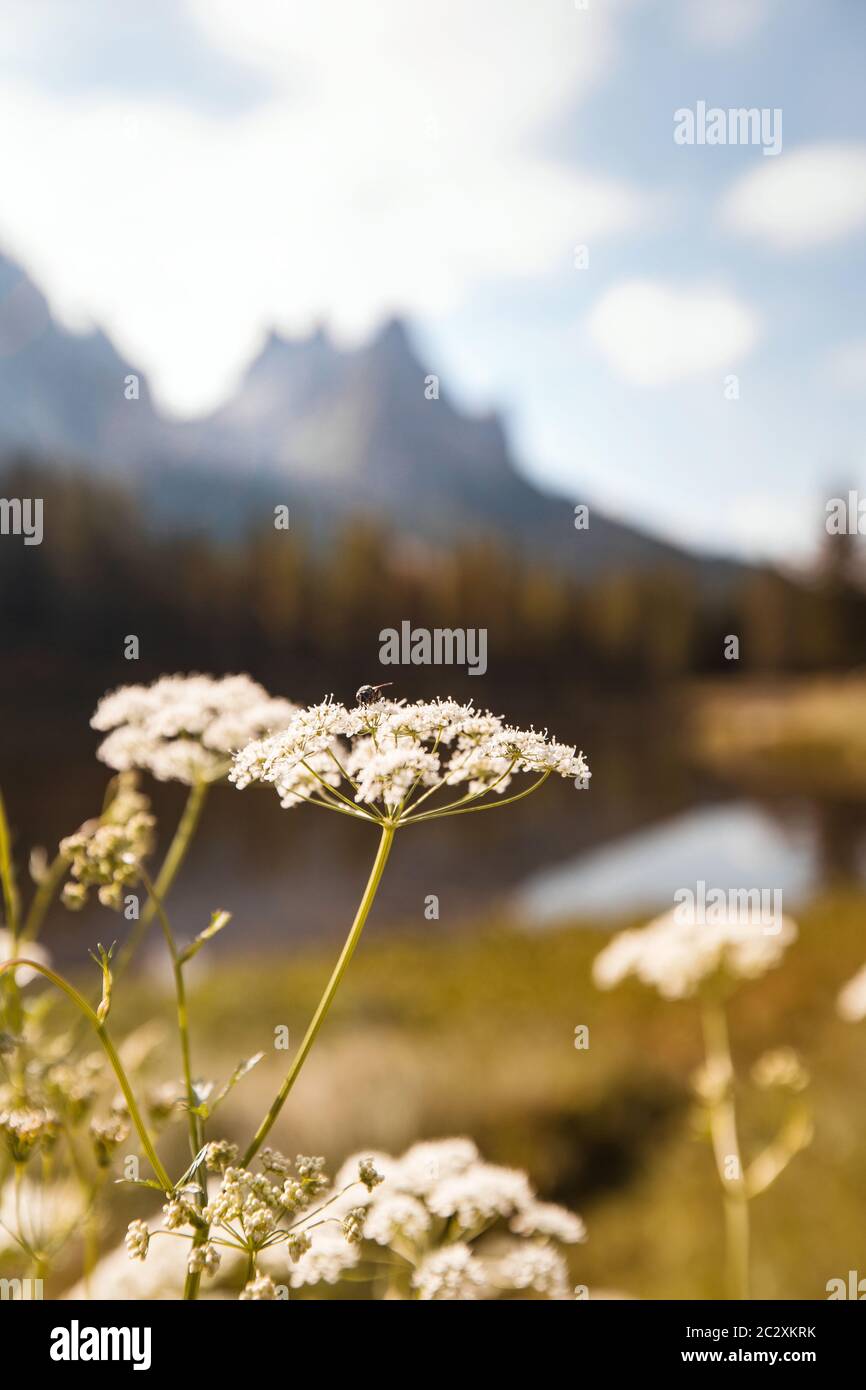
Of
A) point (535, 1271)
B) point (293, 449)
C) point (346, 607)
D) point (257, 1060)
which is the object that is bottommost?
point (535, 1271)

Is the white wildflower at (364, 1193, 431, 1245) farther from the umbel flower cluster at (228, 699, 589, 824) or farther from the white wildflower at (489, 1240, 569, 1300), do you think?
the umbel flower cluster at (228, 699, 589, 824)

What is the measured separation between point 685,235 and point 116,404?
650 cm

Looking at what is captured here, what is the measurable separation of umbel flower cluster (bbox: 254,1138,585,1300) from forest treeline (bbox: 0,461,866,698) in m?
5.34

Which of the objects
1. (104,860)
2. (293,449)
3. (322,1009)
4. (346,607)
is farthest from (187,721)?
(293,449)

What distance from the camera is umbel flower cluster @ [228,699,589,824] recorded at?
A: 16.5 inches

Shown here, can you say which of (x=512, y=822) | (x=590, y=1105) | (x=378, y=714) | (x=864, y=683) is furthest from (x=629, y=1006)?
(x=378, y=714)

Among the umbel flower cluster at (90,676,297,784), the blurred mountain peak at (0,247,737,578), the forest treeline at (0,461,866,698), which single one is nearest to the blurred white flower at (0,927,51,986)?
the umbel flower cluster at (90,676,297,784)

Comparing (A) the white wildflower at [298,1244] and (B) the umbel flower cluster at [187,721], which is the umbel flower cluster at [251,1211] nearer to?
(A) the white wildflower at [298,1244]

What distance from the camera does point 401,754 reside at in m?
0.42

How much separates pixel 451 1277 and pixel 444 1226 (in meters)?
0.10

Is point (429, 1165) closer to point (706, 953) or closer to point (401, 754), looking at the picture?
point (401, 754)

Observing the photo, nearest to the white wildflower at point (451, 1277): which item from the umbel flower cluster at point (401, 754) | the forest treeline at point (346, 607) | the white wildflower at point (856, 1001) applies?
the umbel flower cluster at point (401, 754)
